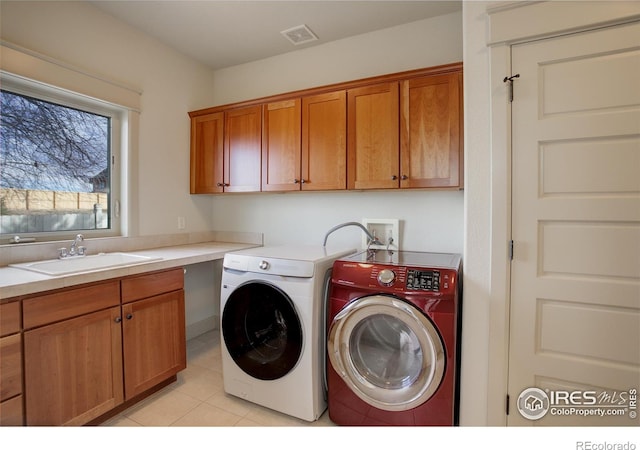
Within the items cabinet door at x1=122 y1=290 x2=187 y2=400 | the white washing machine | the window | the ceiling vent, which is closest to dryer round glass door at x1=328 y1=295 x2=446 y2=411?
the white washing machine

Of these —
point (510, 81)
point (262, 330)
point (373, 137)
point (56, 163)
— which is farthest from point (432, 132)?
point (56, 163)

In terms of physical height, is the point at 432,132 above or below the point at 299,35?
below

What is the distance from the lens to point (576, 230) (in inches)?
54.0

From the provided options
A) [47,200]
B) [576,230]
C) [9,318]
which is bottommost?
[9,318]

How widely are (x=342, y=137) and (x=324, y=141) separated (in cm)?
14

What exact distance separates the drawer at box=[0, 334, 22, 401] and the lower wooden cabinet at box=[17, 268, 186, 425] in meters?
0.03

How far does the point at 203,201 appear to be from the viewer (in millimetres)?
3057

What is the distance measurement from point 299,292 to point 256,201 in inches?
58.1

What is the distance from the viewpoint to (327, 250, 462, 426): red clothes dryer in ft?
4.78

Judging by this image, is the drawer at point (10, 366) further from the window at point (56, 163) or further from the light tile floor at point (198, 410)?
the window at point (56, 163)

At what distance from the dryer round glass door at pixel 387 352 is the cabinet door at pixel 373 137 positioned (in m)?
0.89

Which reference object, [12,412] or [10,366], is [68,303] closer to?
[10,366]

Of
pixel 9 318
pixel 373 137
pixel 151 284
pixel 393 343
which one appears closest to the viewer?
pixel 9 318
